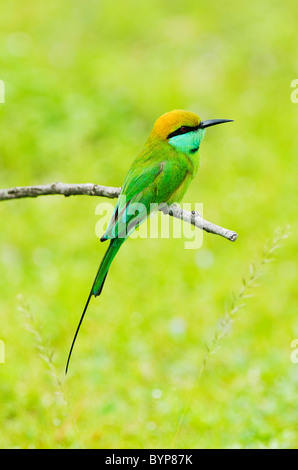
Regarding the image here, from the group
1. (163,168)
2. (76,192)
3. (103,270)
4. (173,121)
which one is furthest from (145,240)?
(103,270)

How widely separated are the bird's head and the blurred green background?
102cm

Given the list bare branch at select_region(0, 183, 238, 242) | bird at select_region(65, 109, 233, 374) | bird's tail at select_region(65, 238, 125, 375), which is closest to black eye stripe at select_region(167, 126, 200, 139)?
bird at select_region(65, 109, 233, 374)

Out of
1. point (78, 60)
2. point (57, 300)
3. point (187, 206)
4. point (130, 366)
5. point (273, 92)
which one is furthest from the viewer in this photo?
point (78, 60)

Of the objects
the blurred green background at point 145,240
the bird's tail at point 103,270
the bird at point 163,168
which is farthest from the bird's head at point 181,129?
the blurred green background at point 145,240

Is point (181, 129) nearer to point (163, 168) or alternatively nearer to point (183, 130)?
point (183, 130)

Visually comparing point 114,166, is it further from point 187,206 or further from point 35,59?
point 35,59

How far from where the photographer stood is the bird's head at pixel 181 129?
196 cm

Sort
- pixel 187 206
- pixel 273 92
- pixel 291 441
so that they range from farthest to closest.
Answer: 1. pixel 273 92
2. pixel 187 206
3. pixel 291 441

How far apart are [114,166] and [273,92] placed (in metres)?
Result: 2.38

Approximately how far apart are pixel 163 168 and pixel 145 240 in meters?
3.14

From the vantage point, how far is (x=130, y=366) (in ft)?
13.3

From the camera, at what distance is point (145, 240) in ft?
17.1

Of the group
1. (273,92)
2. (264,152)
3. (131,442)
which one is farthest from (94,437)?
(273,92)

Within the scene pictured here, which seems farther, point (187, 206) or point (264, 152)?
point (264, 152)
